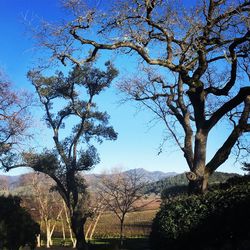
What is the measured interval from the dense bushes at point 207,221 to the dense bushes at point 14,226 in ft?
18.9

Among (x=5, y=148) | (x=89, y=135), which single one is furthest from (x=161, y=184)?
(x=5, y=148)

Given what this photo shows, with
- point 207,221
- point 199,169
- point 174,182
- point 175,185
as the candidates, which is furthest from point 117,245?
point 174,182

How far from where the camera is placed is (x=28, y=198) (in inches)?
1890

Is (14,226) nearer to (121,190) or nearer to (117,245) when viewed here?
(117,245)

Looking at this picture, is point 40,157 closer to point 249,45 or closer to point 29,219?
point 29,219

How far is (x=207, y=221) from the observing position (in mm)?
10664

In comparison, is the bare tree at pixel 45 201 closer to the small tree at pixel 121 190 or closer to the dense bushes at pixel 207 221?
the small tree at pixel 121 190

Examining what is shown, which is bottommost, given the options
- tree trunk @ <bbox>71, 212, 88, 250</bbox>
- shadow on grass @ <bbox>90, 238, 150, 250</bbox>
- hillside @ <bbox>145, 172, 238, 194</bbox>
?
shadow on grass @ <bbox>90, 238, 150, 250</bbox>

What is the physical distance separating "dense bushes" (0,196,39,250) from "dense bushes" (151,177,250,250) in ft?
18.9

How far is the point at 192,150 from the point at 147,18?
5.03m

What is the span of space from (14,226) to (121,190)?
2368 centimetres

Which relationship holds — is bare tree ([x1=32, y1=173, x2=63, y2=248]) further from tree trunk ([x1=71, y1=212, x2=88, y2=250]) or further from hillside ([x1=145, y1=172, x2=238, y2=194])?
tree trunk ([x1=71, y1=212, x2=88, y2=250])

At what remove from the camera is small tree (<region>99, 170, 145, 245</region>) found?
123ft

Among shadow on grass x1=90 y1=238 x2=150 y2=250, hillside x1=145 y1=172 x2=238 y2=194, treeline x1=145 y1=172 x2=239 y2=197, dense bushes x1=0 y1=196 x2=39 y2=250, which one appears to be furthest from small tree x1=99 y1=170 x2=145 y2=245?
dense bushes x1=0 y1=196 x2=39 y2=250
